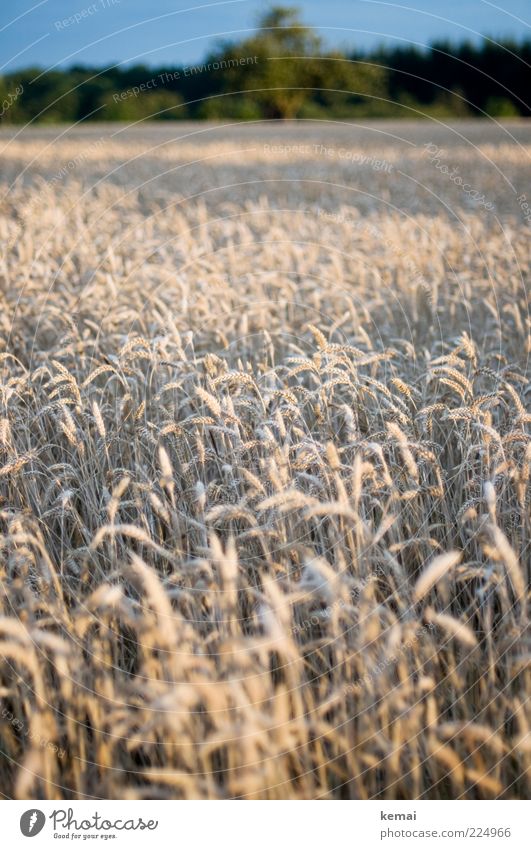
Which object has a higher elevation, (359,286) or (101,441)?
(359,286)

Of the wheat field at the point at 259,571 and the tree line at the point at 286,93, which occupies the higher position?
the tree line at the point at 286,93

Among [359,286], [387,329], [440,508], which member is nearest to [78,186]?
[359,286]

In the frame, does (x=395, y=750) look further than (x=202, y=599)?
No

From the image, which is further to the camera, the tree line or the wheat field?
the tree line

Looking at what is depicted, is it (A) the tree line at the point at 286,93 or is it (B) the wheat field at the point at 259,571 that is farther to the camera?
(A) the tree line at the point at 286,93

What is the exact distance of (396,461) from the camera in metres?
3.27

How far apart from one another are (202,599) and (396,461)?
1247 millimetres

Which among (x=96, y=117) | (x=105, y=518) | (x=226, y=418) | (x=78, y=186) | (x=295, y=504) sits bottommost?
(x=295, y=504)

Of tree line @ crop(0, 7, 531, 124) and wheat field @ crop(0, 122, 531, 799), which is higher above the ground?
tree line @ crop(0, 7, 531, 124)

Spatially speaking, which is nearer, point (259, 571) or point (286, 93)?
point (259, 571)

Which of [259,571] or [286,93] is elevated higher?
[286,93]
